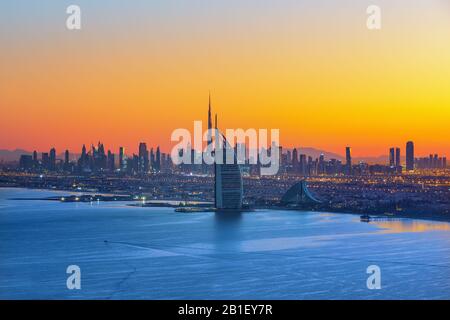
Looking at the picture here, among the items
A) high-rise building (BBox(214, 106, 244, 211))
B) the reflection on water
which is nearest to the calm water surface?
the reflection on water

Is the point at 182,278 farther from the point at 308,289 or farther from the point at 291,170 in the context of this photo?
the point at 291,170

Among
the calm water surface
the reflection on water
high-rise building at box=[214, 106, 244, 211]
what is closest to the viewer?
the calm water surface

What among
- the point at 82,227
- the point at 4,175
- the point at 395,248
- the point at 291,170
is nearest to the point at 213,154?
the point at 82,227

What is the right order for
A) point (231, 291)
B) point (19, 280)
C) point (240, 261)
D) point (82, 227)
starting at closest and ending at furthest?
point (231, 291) < point (19, 280) < point (240, 261) < point (82, 227)

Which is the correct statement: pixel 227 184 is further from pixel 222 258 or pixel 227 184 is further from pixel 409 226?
pixel 222 258

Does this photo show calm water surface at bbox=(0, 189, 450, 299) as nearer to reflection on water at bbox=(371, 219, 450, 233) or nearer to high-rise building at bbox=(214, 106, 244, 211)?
reflection on water at bbox=(371, 219, 450, 233)

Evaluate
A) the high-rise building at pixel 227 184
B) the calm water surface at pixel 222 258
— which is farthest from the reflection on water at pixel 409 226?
the high-rise building at pixel 227 184
